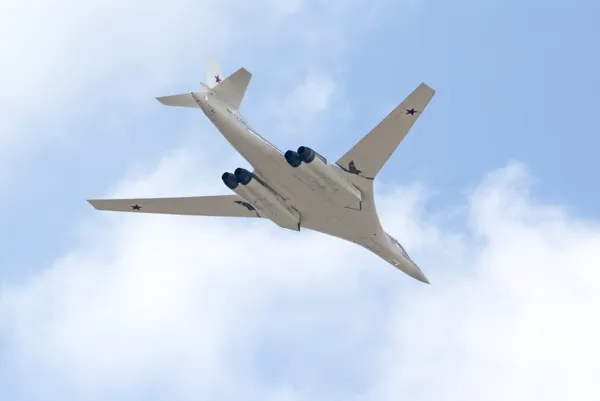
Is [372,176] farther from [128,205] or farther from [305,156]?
[128,205]

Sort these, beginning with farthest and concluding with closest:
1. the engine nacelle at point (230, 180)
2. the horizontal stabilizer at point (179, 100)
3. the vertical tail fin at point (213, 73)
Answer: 1. the vertical tail fin at point (213, 73)
2. the engine nacelle at point (230, 180)
3. the horizontal stabilizer at point (179, 100)

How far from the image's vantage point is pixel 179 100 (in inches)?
1277

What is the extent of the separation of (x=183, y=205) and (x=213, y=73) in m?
6.19

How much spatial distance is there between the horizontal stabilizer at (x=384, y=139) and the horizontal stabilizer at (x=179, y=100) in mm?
6002

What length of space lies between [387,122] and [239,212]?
10.5 metres

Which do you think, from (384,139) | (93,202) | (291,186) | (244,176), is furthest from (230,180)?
(93,202)

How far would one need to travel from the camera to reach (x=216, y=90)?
3244 cm

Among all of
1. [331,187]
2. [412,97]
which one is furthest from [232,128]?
[412,97]

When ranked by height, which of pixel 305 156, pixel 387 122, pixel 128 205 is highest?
pixel 387 122

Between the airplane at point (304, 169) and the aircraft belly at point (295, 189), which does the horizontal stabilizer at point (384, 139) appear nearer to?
the airplane at point (304, 169)

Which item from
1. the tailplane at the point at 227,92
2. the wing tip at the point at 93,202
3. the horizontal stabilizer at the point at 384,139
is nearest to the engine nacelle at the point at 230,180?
the tailplane at the point at 227,92

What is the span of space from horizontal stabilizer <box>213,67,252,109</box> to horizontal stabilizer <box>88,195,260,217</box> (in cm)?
613

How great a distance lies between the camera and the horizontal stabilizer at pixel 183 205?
37969mm

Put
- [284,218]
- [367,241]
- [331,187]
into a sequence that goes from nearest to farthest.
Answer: [331,187] < [284,218] < [367,241]
